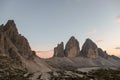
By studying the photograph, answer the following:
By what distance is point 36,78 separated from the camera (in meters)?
145

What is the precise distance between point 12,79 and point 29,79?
11.9 metres

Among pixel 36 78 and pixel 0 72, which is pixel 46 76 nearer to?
pixel 36 78

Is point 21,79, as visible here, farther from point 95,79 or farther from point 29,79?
point 95,79

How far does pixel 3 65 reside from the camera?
197 m

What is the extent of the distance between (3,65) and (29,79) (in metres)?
63.8

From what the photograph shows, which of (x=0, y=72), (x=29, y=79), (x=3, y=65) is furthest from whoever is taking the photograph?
(x=3, y=65)

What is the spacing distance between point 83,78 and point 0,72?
215 ft

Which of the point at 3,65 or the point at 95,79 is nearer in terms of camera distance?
the point at 95,79

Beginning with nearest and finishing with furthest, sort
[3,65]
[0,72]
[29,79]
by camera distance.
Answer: [29,79] < [0,72] < [3,65]

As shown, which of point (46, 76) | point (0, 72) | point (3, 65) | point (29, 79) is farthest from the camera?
point (3, 65)

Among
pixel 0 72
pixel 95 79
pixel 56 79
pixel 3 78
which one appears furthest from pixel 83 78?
pixel 0 72

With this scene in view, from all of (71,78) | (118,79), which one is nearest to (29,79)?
(71,78)

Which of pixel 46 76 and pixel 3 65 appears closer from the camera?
pixel 46 76

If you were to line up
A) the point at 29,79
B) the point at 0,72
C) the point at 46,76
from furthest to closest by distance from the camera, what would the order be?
1. the point at 0,72
2. the point at 46,76
3. the point at 29,79
